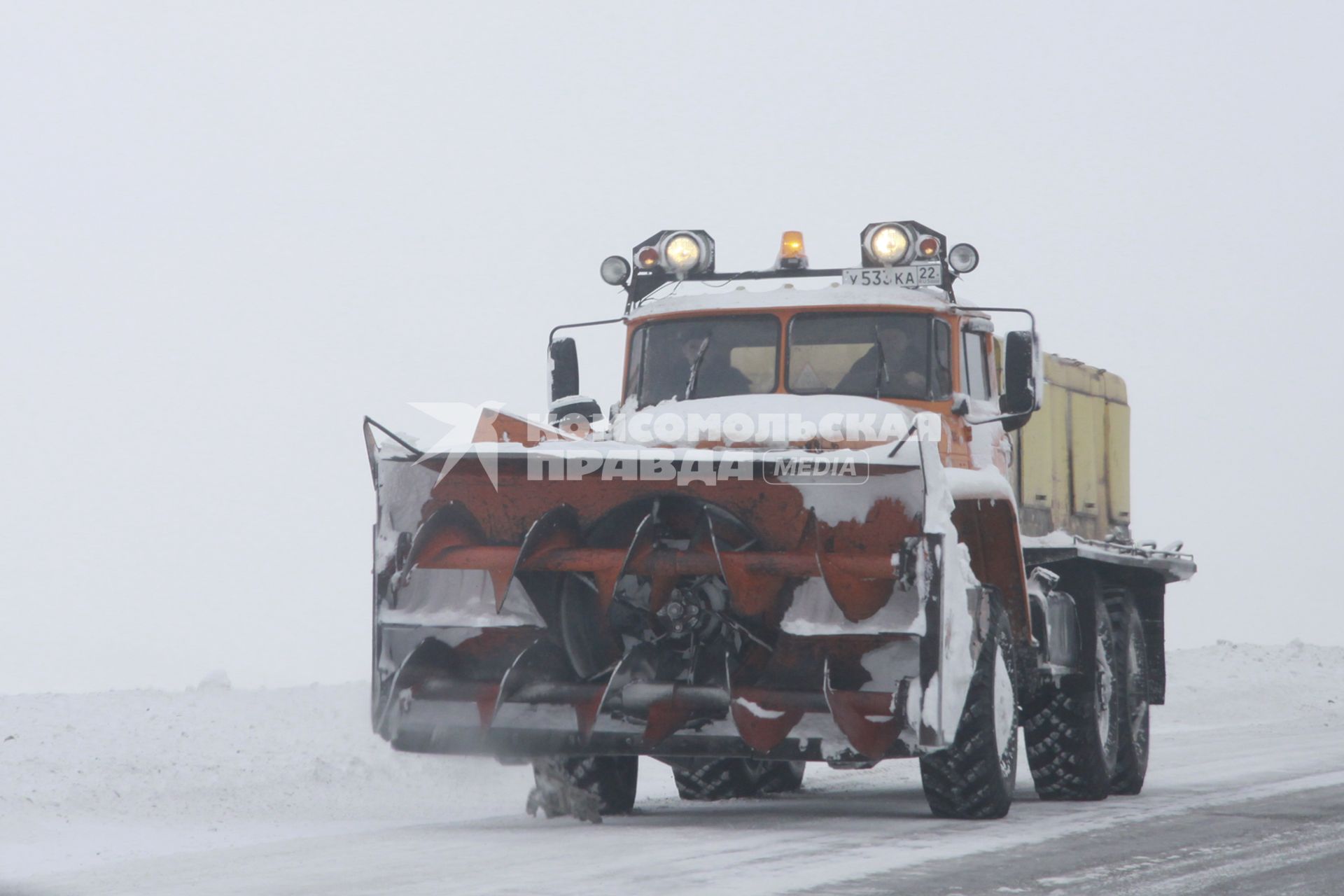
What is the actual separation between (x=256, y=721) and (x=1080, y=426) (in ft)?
20.0

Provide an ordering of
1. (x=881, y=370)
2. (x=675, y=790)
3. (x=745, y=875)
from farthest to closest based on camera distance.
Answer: (x=675, y=790) < (x=881, y=370) < (x=745, y=875)

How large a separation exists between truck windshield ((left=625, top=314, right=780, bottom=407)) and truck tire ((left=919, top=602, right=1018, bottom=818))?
1.84 metres

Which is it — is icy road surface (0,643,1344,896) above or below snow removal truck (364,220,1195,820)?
below

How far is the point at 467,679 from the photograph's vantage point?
7934 mm

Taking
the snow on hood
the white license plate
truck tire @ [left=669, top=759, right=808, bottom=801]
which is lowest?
truck tire @ [left=669, top=759, right=808, bottom=801]

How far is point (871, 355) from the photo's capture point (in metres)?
9.04

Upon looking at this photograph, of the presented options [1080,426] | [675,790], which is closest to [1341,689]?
[1080,426]

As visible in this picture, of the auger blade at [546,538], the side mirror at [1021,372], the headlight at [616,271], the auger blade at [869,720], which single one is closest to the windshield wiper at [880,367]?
the side mirror at [1021,372]

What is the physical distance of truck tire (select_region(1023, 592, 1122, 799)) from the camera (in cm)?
1024

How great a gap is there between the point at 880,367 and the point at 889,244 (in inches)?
32.6

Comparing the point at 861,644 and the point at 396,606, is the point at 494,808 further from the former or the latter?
the point at 861,644

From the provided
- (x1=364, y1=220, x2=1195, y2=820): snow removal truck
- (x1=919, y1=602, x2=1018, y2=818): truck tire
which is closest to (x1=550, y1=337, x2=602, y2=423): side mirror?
(x1=364, y1=220, x2=1195, y2=820): snow removal truck

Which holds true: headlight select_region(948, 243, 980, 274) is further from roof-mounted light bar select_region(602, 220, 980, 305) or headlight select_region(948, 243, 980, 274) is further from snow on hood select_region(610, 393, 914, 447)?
snow on hood select_region(610, 393, 914, 447)

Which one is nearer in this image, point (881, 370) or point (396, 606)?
point (396, 606)
